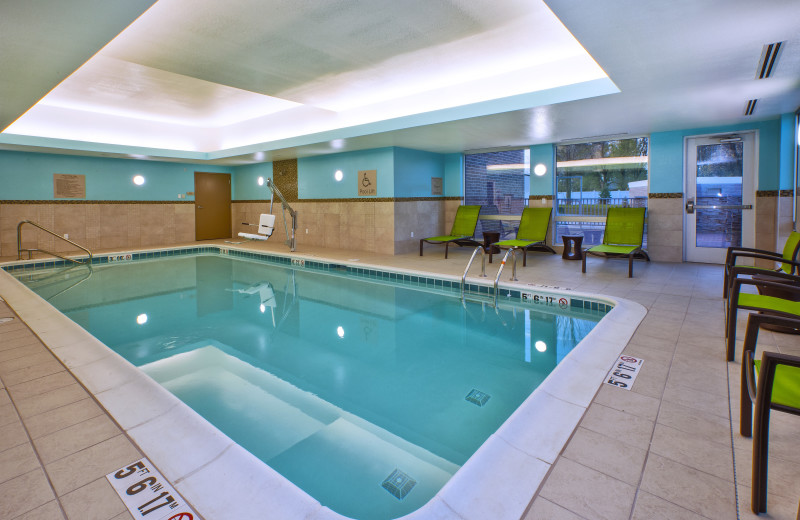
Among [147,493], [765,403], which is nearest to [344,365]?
[147,493]

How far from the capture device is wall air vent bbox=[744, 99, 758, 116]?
4680 mm

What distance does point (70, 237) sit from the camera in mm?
8812

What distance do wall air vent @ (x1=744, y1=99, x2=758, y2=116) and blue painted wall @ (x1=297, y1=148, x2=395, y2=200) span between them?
203 inches

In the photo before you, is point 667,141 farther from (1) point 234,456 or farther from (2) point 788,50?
Result: (1) point 234,456

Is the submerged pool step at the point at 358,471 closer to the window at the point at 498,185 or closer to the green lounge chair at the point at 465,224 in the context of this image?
the green lounge chair at the point at 465,224

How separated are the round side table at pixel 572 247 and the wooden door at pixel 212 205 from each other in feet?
29.0

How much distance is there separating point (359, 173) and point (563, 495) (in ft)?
25.2

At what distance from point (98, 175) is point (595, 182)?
10.1 m

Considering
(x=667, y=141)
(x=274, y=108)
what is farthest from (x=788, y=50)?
(x=274, y=108)

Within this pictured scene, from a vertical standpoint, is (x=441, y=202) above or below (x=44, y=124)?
below

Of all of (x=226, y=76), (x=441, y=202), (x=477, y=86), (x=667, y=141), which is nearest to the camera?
(x=226, y=76)

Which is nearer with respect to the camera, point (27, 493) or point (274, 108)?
point (27, 493)

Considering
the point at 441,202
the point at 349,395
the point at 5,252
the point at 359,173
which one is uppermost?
the point at 359,173

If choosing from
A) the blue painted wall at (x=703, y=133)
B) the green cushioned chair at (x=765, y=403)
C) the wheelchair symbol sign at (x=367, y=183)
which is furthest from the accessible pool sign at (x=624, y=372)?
the wheelchair symbol sign at (x=367, y=183)
